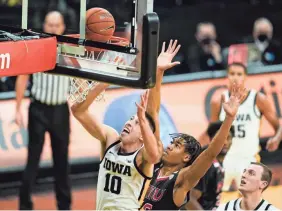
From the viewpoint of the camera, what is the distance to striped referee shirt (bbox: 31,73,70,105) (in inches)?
388

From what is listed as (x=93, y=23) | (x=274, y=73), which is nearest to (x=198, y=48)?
(x=274, y=73)

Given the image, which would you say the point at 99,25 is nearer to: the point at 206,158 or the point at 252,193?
the point at 206,158

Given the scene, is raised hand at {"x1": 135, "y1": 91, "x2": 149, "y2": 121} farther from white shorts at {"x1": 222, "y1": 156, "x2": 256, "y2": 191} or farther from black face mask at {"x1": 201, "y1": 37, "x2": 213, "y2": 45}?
black face mask at {"x1": 201, "y1": 37, "x2": 213, "y2": 45}

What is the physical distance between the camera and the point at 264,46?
38.4ft

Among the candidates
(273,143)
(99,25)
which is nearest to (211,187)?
(273,143)

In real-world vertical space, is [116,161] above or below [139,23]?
below

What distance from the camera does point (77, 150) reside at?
10.3 m

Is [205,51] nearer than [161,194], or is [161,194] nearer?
[161,194]

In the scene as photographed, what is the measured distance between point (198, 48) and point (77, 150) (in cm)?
187

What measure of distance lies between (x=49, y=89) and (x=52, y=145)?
1.78ft

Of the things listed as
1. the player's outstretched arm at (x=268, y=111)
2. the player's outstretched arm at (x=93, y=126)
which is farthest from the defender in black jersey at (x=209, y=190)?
the player's outstretched arm at (x=93, y=126)

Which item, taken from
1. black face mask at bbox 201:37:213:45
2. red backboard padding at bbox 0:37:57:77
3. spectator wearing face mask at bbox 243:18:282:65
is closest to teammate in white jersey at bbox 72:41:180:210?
red backboard padding at bbox 0:37:57:77

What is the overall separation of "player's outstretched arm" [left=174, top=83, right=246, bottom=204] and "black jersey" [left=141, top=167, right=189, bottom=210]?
42mm

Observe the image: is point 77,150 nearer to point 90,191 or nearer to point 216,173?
point 90,191
